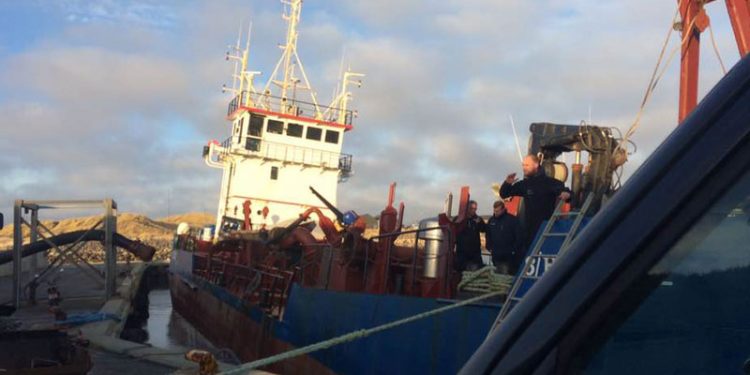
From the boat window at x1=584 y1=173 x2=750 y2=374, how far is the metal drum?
7.17 meters

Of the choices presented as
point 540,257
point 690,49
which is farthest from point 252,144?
point 540,257

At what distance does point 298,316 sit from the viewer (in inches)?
436

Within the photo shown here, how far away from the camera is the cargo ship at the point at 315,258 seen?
308 inches

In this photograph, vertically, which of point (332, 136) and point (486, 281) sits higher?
point (332, 136)

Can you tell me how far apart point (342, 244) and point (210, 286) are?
A: 8.33 metres

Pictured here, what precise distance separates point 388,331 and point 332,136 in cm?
1458

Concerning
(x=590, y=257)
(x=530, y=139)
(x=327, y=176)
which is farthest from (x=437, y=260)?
(x=327, y=176)

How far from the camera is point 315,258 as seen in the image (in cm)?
1290

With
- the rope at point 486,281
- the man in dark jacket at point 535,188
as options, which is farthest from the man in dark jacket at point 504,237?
the rope at point 486,281

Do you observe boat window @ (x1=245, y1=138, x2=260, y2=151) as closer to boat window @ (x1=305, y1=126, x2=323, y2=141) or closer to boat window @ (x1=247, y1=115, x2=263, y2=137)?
boat window @ (x1=247, y1=115, x2=263, y2=137)

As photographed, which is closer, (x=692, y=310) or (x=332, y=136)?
(x=692, y=310)

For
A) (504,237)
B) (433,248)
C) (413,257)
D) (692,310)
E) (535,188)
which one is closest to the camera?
(692,310)

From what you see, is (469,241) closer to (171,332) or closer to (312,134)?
(312,134)

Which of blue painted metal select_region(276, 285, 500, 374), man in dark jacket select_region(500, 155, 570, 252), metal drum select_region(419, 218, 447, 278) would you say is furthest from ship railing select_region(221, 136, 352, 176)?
man in dark jacket select_region(500, 155, 570, 252)
